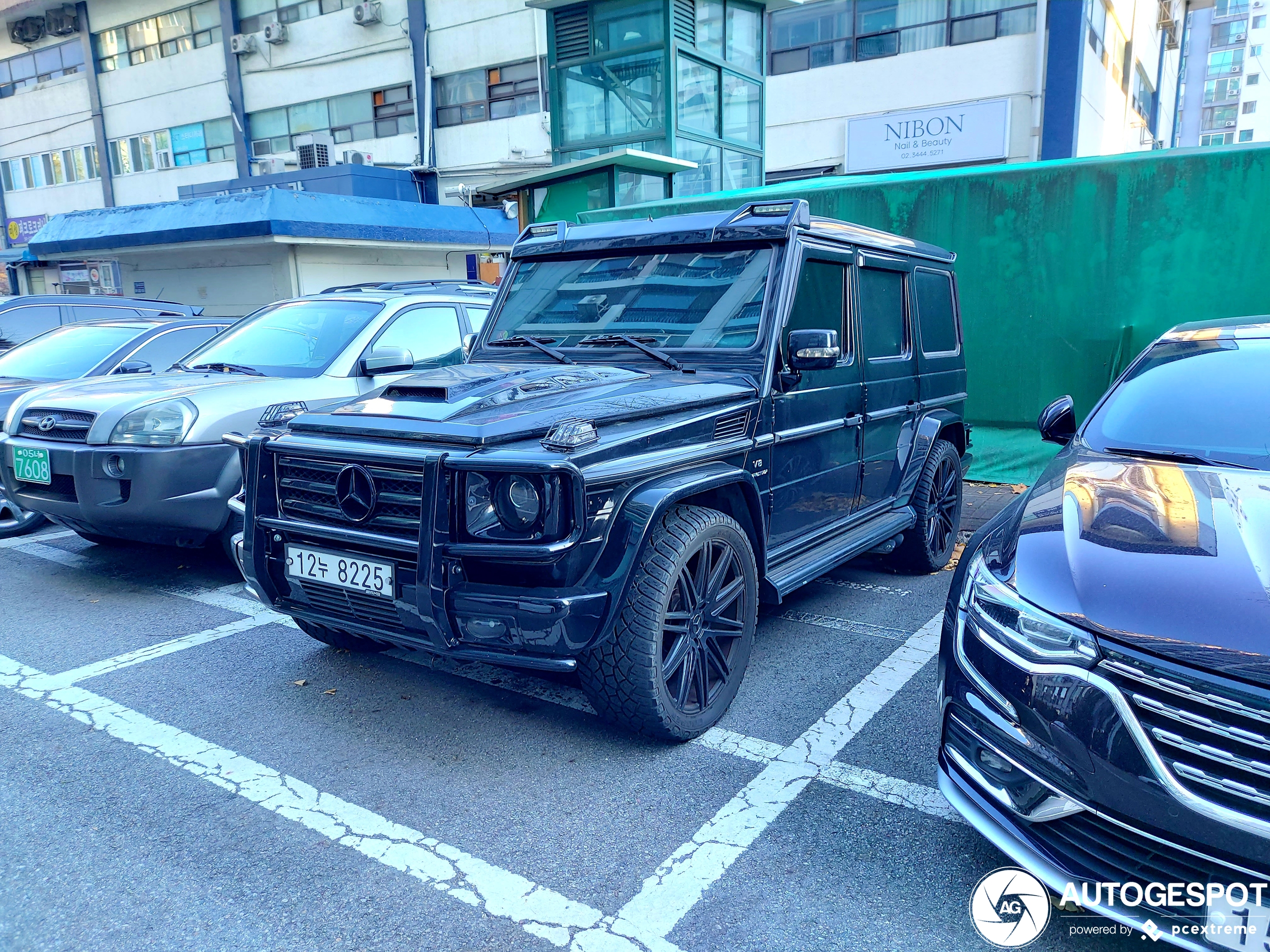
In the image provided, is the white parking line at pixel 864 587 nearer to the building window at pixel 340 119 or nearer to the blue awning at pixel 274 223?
the blue awning at pixel 274 223

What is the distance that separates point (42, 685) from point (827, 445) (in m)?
3.84

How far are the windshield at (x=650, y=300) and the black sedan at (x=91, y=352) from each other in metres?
3.70

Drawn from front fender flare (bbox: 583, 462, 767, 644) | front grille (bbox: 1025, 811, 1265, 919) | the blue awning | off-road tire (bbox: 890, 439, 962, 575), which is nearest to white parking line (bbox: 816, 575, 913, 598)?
off-road tire (bbox: 890, 439, 962, 575)

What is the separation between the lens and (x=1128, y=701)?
198 cm

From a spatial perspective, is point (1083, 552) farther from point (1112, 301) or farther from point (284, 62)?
point (284, 62)

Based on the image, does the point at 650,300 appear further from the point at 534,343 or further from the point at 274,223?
the point at 274,223

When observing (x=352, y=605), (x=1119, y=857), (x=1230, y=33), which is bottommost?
(x=1119, y=857)

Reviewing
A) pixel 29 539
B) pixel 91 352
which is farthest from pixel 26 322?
pixel 29 539

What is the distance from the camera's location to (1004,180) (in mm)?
7590

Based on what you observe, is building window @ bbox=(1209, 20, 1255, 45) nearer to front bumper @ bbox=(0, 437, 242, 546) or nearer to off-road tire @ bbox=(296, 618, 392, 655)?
front bumper @ bbox=(0, 437, 242, 546)

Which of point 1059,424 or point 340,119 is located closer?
point 1059,424

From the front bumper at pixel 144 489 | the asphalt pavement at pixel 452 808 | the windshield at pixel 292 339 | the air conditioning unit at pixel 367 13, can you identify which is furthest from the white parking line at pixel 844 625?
the air conditioning unit at pixel 367 13

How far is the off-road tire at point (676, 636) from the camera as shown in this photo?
3.03 metres

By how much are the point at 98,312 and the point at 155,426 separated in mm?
4767
